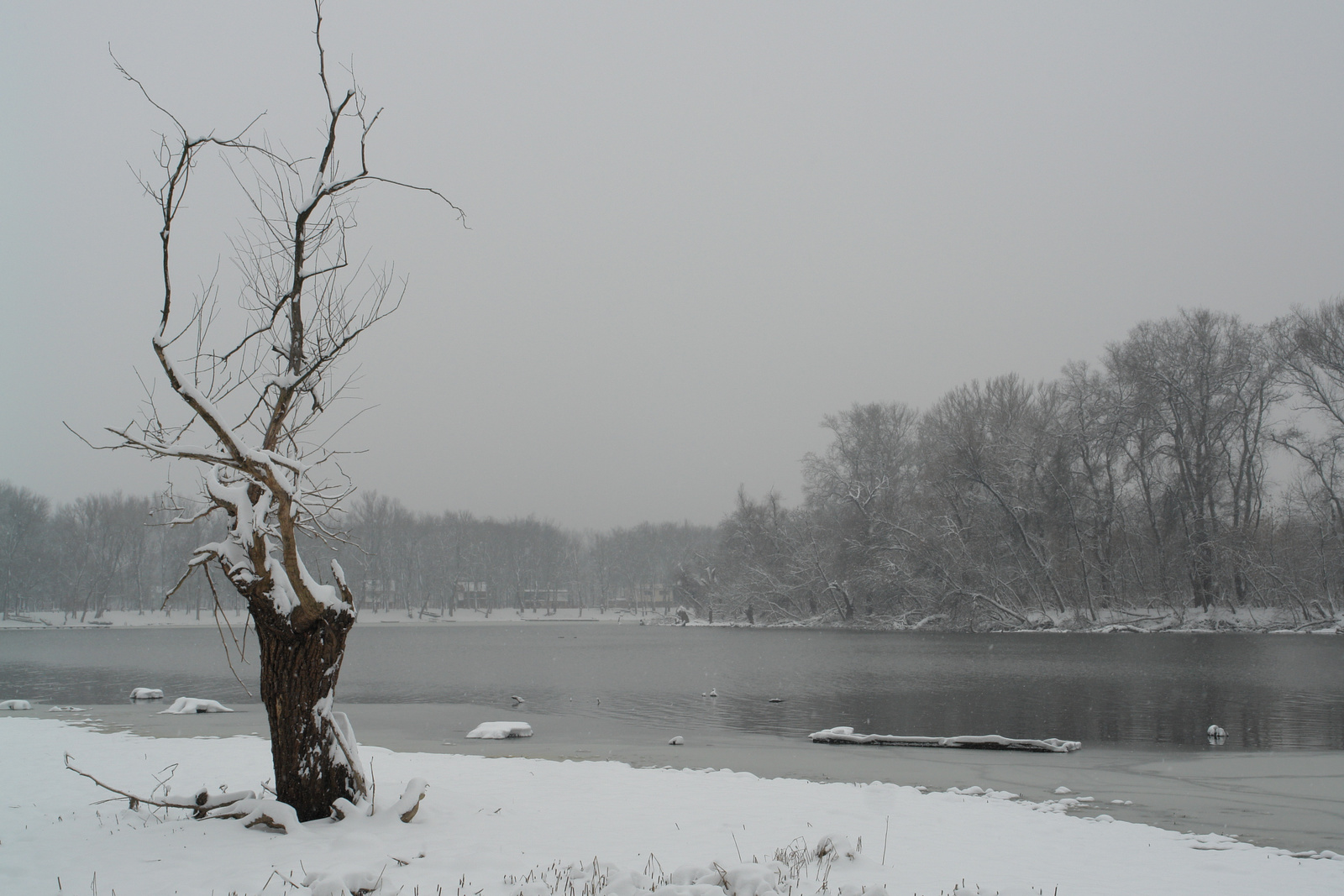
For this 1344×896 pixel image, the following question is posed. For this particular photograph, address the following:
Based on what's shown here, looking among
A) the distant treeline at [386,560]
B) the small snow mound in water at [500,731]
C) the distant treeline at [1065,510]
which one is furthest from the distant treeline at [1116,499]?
the small snow mound in water at [500,731]

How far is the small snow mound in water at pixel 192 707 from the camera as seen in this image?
20.9 metres

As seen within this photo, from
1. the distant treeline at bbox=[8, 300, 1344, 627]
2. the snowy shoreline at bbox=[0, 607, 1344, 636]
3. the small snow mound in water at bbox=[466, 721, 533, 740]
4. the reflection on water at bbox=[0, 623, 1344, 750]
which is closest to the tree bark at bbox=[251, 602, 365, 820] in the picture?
the snowy shoreline at bbox=[0, 607, 1344, 636]

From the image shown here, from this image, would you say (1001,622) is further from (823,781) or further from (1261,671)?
(823,781)

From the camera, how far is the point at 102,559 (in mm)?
88938

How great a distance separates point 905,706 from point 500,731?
35.9 feet

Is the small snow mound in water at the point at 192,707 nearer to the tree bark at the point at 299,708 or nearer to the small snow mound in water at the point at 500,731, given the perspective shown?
the small snow mound in water at the point at 500,731

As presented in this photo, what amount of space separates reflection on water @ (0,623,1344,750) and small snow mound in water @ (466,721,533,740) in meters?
3.76

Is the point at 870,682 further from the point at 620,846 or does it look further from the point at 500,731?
the point at 620,846

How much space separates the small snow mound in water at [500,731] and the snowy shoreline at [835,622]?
5.46m

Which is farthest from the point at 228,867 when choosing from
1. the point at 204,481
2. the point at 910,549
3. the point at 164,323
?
the point at 910,549

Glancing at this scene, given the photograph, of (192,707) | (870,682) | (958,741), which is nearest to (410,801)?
(958,741)

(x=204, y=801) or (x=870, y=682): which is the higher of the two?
(x=204, y=801)

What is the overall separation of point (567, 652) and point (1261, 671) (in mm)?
33427

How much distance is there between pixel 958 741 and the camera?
15797 mm
